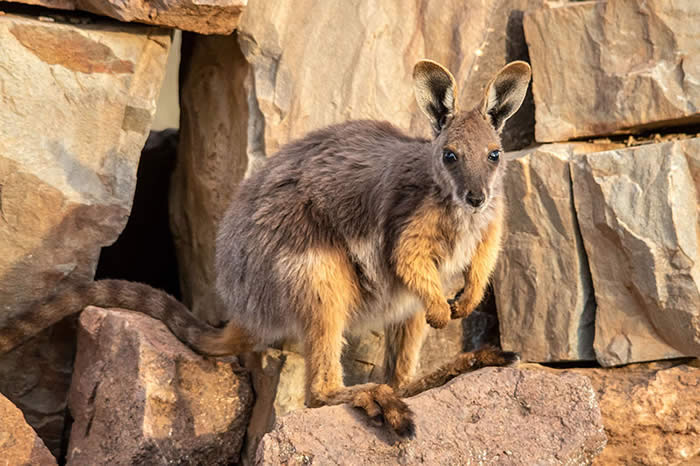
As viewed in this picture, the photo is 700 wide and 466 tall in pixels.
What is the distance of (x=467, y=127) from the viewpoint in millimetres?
Result: 3936

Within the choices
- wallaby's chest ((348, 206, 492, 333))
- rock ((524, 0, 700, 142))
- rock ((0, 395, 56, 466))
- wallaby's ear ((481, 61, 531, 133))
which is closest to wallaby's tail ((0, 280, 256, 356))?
wallaby's chest ((348, 206, 492, 333))

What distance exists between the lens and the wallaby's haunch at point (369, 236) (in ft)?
13.0

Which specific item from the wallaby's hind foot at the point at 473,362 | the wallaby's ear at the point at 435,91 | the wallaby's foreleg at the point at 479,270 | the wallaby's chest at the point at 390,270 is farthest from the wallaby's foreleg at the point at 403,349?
the wallaby's ear at the point at 435,91

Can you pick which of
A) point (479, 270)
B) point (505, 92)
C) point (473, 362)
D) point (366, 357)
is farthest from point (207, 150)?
point (473, 362)

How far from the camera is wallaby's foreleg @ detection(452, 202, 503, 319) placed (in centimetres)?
427

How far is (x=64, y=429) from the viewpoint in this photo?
4.79 metres

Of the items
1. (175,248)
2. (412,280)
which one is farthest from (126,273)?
(412,280)

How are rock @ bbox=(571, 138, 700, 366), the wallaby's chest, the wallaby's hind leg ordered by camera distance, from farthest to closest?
rock @ bbox=(571, 138, 700, 366) < the wallaby's chest < the wallaby's hind leg

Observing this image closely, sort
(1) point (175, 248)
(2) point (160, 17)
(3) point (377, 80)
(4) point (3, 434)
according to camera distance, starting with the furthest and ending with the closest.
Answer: (1) point (175, 248), (3) point (377, 80), (2) point (160, 17), (4) point (3, 434)

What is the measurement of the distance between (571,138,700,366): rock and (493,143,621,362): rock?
0.08 metres

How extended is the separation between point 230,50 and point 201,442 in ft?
7.42

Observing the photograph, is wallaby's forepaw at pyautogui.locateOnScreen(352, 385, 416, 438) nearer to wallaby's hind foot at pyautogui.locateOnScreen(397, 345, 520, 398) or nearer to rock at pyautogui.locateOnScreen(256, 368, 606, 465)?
rock at pyautogui.locateOnScreen(256, 368, 606, 465)

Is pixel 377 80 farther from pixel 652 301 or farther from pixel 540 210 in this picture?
pixel 652 301

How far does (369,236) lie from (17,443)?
177cm
